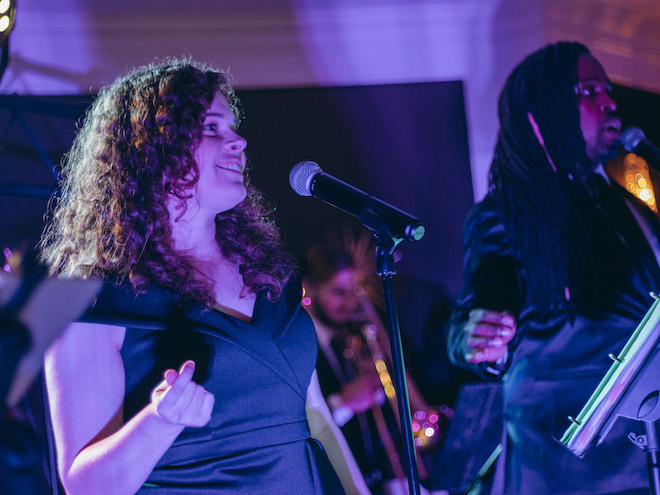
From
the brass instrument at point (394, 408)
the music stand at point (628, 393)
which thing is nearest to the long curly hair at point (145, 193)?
the music stand at point (628, 393)

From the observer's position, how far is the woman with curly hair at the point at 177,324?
128 cm

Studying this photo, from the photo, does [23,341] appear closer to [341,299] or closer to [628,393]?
[628,393]

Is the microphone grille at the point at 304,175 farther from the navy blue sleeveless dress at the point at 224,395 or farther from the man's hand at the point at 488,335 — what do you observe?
the man's hand at the point at 488,335

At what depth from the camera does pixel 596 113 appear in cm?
298

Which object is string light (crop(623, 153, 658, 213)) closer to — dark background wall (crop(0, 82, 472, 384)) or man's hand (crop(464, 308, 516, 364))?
dark background wall (crop(0, 82, 472, 384))

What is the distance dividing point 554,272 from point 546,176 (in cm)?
45

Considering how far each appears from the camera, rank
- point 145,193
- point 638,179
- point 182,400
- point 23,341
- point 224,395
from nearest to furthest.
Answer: point 23,341 < point 182,400 < point 224,395 < point 145,193 < point 638,179

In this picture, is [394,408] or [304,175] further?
[394,408]

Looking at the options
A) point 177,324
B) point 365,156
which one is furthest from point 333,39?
point 177,324

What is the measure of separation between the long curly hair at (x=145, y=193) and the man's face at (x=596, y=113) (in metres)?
1.79

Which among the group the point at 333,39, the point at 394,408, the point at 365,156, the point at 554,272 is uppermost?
the point at 333,39

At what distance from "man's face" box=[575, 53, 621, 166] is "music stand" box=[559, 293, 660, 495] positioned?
1338mm

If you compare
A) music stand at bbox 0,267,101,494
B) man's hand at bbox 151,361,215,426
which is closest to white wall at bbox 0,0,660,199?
man's hand at bbox 151,361,215,426

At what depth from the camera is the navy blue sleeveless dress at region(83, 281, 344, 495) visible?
139 centimetres
